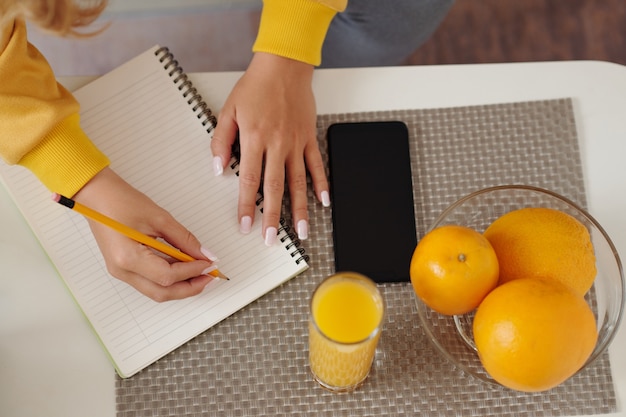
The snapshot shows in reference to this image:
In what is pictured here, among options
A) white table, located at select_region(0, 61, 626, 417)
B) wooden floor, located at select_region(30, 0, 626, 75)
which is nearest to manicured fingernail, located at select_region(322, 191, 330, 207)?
white table, located at select_region(0, 61, 626, 417)

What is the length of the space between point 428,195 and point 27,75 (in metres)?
0.46

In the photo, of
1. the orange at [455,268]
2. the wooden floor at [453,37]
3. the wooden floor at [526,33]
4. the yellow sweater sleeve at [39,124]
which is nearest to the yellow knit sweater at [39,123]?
the yellow sweater sleeve at [39,124]

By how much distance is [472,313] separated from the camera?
66 centimetres

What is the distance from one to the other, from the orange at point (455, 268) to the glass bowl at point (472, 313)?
2.4 inches

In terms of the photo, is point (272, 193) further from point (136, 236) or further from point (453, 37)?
point (453, 37)

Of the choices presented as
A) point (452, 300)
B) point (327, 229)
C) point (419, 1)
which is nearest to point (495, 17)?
point (419, 1)

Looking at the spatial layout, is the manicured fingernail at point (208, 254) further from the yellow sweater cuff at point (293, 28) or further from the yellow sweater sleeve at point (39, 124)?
the yellow sweater cuff at point (293, 28)

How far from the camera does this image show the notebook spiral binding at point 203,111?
721mm

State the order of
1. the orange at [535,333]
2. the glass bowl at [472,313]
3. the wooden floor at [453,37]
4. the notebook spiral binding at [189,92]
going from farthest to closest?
1. the wooden floor at [453,37]
2. the notebook spiral binding at [189,92]
3. the glass bowl at [472,313]
4. the orange at [535,333]

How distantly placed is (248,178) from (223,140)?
0.05m

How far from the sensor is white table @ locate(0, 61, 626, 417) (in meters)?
0.69

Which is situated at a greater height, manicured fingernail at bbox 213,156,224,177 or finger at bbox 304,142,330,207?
manicured fingernail at bbox 213,156,224,177

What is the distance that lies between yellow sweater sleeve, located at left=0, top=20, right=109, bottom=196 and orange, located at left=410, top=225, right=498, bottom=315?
1.24 feet

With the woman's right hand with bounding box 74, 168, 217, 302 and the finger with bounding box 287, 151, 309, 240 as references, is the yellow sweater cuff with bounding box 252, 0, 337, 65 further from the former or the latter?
the woman's right hand with bounding box 74, 168, 217, 302
